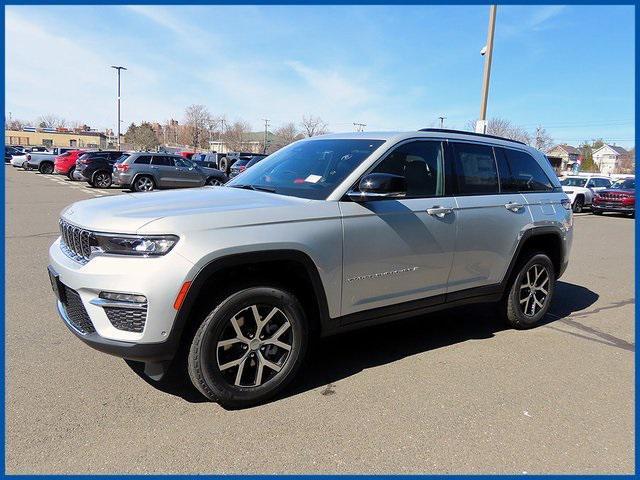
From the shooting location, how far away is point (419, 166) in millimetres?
4160

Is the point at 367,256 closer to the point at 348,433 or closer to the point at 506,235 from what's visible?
the point at 348,433

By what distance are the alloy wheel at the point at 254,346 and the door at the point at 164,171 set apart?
17.9m

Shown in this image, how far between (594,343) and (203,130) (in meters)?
96.3

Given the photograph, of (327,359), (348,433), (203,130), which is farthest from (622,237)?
(203,130)

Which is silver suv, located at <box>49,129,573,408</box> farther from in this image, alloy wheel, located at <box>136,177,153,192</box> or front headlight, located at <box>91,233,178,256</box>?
alloy wheel, located at <box>136,177,153,192</box>

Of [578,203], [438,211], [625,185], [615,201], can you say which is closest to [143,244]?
[438,211]

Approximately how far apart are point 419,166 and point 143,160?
17748mm

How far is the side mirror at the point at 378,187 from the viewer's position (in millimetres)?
3498

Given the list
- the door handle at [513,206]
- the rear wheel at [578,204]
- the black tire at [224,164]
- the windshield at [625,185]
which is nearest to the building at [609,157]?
the windshield at [625,185]

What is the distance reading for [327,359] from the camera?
13.5ft

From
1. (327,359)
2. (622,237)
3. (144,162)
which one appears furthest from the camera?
(144,162)

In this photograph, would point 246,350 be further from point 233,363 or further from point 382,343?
point 382,343

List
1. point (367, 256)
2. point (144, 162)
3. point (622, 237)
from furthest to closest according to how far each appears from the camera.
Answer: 1. point (144, 162)
2. point (622, 237)
3. point (367, 256)

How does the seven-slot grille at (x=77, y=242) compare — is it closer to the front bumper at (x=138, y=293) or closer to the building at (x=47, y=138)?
the front bumper at (x=138, y=293)
